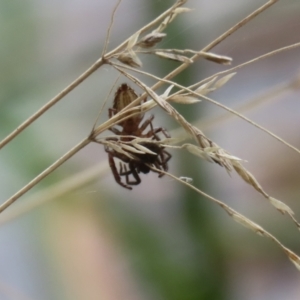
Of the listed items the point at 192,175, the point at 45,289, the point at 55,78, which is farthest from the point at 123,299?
the point at 55,78

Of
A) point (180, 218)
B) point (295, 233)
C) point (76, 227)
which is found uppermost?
point (76, 227)

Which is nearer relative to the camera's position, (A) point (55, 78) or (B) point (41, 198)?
(B) point (41, 198)

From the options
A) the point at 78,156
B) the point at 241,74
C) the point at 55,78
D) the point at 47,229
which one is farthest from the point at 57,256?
the point at 241,74

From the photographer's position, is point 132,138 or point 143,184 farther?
point 143,184

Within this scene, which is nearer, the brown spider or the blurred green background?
the brown spider

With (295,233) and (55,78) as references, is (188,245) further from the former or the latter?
(55,78)

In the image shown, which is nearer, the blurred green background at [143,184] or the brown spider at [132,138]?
the brown spider at [132,138]

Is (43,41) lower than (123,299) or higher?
higher
